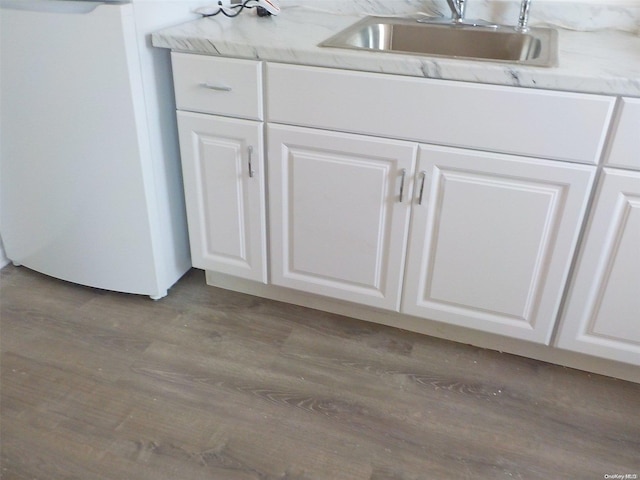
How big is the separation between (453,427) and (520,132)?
0.81 metres

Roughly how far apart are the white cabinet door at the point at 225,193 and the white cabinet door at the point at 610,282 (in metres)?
0.95

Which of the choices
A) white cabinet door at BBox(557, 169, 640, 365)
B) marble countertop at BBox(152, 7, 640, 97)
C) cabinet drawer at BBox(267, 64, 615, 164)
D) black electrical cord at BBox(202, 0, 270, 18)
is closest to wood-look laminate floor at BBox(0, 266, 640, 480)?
white cabinet door at BBox(557, 169, 640, 365)

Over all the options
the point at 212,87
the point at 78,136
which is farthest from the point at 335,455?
the point at 78,136

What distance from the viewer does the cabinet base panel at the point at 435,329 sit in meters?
1.74

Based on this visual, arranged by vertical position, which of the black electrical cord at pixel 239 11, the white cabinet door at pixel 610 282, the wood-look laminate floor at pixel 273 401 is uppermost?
the black electrical cord at pixel 239 11

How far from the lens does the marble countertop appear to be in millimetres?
1337

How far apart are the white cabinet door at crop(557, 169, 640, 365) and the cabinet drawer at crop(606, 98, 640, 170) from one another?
0.03m

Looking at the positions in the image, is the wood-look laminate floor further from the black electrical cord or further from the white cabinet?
the black electrical cord

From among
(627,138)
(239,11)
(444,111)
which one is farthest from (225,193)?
(627,138)

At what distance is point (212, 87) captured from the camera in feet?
5.41

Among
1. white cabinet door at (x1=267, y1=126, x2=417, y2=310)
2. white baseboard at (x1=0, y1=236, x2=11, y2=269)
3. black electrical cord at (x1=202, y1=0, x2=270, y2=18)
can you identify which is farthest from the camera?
white baseboard at (x1=0, y1=236, x2=11, y2=269)

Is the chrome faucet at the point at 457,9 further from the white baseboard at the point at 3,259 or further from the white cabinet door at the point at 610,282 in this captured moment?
the white baseboard at the point at 3,259

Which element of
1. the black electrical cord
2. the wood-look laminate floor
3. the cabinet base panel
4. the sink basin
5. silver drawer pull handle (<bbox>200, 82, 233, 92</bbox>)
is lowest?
the wood-look laminate floor

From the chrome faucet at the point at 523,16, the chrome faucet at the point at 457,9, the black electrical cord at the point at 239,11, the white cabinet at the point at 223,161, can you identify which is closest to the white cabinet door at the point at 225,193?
the white cabinet at the point at 223,161
